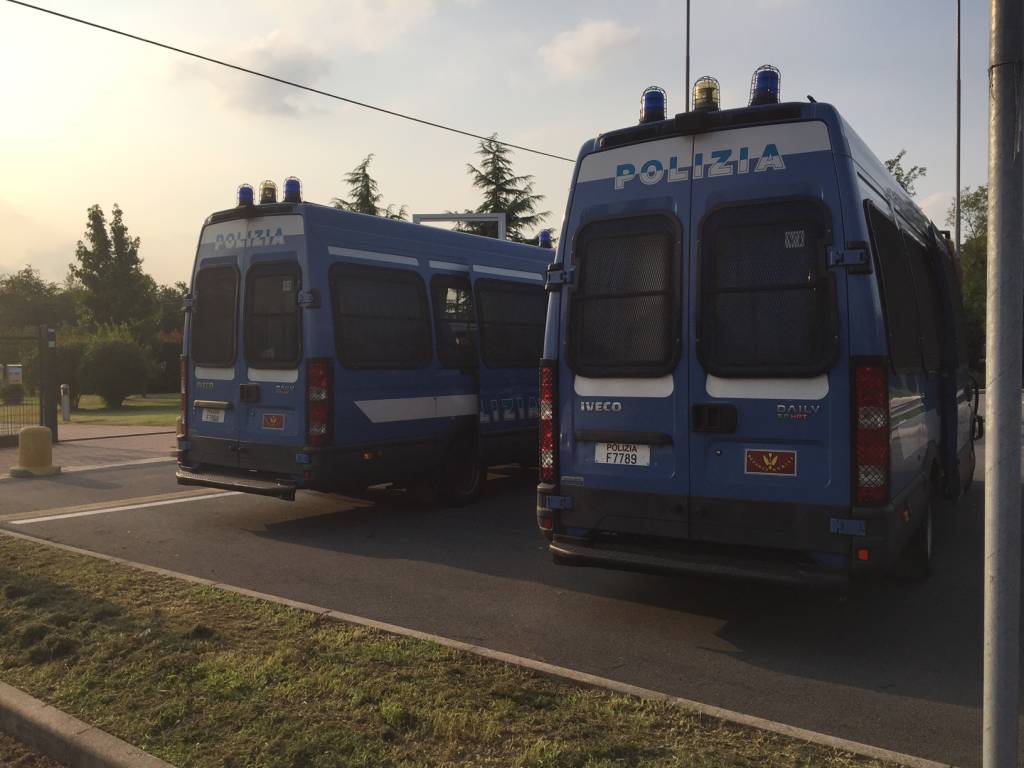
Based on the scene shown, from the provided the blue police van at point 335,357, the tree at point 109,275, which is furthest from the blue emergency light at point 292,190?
the tree at point 109,275

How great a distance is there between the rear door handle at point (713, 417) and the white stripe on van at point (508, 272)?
546 cm

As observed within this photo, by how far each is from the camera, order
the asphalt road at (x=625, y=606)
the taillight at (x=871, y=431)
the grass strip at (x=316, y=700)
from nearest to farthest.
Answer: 1. the grass strip at (x=316, y=700)
2. the asphalt road at (x=625, y=606)
3. the taillight at (x=871, y=431)

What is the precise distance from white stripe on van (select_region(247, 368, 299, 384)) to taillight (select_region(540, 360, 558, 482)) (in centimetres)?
338

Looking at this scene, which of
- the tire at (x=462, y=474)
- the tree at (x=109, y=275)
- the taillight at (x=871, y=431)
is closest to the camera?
the taillight at (x=871, y=431)

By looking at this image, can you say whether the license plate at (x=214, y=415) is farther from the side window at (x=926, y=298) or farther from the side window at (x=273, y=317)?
the side window at (x=926, y=298)

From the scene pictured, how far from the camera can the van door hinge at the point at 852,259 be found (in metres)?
4.75

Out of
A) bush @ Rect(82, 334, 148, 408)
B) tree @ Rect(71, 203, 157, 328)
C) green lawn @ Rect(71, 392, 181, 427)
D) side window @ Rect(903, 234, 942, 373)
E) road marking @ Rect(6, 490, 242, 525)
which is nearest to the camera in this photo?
side window @ Rect(903, 234, 942, 373)

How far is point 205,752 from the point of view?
141 inches

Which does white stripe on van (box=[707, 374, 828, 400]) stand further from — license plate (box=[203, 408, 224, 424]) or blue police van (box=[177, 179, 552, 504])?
license plate (box=[203, 408, 224, 424])

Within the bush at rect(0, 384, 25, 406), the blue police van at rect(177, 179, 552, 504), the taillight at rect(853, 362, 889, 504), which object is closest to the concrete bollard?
the blue police van at rect(177, 179, 552, 504)

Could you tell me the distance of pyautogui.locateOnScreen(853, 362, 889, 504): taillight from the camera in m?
4.71

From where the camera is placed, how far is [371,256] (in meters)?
8.91

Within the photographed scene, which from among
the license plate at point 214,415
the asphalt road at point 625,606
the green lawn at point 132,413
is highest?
the license plate at point 214,415

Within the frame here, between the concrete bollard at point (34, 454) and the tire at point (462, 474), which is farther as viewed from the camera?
the concrete bollard at point (34, 454)
